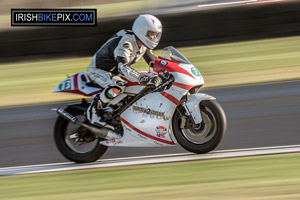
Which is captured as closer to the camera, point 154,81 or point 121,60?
point 154,81

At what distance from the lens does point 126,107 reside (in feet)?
21.3

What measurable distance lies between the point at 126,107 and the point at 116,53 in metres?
0.61

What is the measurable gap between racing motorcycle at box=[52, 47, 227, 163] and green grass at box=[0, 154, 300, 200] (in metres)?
0.33

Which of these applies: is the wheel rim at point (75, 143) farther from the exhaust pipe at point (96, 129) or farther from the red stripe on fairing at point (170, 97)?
the red stripe on fairing at point (170, 97)

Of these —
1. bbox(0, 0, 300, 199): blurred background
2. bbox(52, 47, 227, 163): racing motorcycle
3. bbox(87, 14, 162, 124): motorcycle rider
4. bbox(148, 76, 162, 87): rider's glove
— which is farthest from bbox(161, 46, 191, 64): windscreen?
bbox(0, 0, 300, 199): blurred background

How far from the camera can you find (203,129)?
620 cm

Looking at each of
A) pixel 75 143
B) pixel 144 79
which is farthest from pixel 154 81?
pixel 75 143

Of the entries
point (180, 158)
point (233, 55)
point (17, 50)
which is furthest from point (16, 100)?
point (180, 158)

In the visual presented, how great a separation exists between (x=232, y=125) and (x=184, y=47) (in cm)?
594

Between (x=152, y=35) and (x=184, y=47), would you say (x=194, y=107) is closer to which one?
(x=152, y=35)

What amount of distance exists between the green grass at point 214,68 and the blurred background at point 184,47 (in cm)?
2

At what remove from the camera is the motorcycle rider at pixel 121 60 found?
626cm

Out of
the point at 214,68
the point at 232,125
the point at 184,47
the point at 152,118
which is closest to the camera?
the point at 152,118

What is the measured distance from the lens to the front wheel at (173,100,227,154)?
609 centimetres
